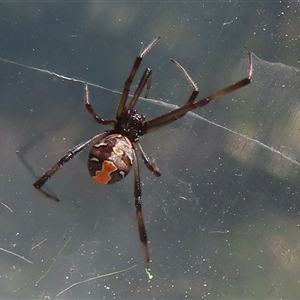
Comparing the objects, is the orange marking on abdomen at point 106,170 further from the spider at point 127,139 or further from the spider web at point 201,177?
the spider web at point 201,177

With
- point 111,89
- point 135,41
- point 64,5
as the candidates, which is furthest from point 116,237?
point 64,5

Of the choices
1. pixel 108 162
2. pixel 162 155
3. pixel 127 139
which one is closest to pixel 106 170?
pixel 108 162

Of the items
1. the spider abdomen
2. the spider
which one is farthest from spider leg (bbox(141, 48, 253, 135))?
the spider abdomen

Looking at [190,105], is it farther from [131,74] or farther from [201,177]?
[201,177]

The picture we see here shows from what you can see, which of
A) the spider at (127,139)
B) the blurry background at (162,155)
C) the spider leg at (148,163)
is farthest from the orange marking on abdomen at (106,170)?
the blurry background at (162,155)

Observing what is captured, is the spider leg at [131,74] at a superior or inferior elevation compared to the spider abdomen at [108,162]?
superior

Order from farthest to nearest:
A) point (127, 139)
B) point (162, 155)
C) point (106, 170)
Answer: point (162, 155) < point (127, 139) < point (106, 170)

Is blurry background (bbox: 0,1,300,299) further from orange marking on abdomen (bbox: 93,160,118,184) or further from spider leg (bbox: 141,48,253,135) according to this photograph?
orange marking on abdomen (bbox: 93,160,118,184)

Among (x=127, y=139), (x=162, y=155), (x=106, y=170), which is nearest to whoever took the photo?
(x=106, y=170)
